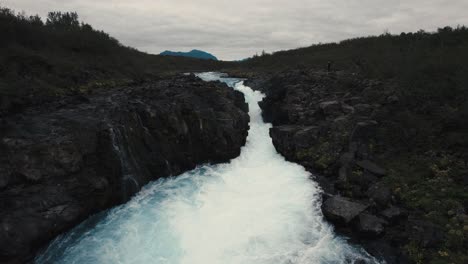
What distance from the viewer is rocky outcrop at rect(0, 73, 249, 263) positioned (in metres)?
10.6

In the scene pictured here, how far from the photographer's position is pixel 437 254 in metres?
10.4

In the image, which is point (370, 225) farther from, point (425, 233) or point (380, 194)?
point (380, 194)

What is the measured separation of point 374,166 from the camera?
53.1 ft

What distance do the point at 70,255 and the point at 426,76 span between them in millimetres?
22694

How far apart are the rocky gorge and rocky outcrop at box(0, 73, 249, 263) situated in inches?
227

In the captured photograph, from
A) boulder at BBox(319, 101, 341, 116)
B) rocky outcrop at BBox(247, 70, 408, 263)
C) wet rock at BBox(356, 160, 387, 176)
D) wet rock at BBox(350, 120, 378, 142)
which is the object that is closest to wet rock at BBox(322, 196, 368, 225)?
rocky outcrop at BBox(247, 70, 408, 263)

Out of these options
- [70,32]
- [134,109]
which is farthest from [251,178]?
[70,32]

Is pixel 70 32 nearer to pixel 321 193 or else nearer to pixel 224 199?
pixel 224 199

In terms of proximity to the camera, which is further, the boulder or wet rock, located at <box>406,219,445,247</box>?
the boulder

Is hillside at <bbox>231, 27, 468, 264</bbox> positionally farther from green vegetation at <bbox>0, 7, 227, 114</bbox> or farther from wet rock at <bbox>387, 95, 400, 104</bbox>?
green vegetation at <bbox>0, 7, 227, 114</bbox>

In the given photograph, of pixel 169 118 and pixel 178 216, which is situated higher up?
pixel 169 118

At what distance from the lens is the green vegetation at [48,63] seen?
16.5 m

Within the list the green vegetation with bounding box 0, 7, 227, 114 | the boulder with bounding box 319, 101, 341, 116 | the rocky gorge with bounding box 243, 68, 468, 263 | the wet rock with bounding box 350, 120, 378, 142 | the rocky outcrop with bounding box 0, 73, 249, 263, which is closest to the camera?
the rocky outcrop with bounding box 0, 73, 249, 263

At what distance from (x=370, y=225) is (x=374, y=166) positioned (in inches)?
193
